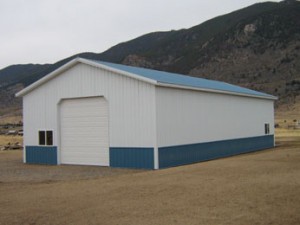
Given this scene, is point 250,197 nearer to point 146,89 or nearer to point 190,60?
point 146,89

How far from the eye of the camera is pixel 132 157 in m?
20.0

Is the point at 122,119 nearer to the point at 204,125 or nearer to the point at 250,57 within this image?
the point at 204,125

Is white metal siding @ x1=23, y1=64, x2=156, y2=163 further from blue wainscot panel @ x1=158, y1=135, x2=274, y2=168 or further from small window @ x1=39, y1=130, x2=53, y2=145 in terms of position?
blue wainscot panel @ x1=158, y1=135, x2=274, y2=168

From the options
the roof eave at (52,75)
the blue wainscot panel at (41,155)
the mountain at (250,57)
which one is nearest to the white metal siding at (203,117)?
the roof eave at (52,75)

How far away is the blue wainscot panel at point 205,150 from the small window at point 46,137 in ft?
22.3

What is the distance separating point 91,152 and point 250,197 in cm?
1201

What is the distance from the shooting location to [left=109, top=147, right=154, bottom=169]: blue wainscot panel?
63.9ft

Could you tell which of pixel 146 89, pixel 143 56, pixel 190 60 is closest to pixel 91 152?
pixel 146 89

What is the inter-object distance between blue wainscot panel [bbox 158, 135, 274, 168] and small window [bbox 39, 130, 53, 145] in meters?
6.79

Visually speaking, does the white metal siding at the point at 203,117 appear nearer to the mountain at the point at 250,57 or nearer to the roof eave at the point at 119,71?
the roof eave at the point at 119,71

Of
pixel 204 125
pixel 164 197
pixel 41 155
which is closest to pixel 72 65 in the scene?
pixel 41 155

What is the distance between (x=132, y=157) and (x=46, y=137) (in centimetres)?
586

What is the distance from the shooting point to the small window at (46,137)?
77.0 feet

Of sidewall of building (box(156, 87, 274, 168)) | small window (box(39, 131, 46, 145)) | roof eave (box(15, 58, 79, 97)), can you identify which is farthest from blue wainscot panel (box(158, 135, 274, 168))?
small window (box(39, 131, 46, 145))
